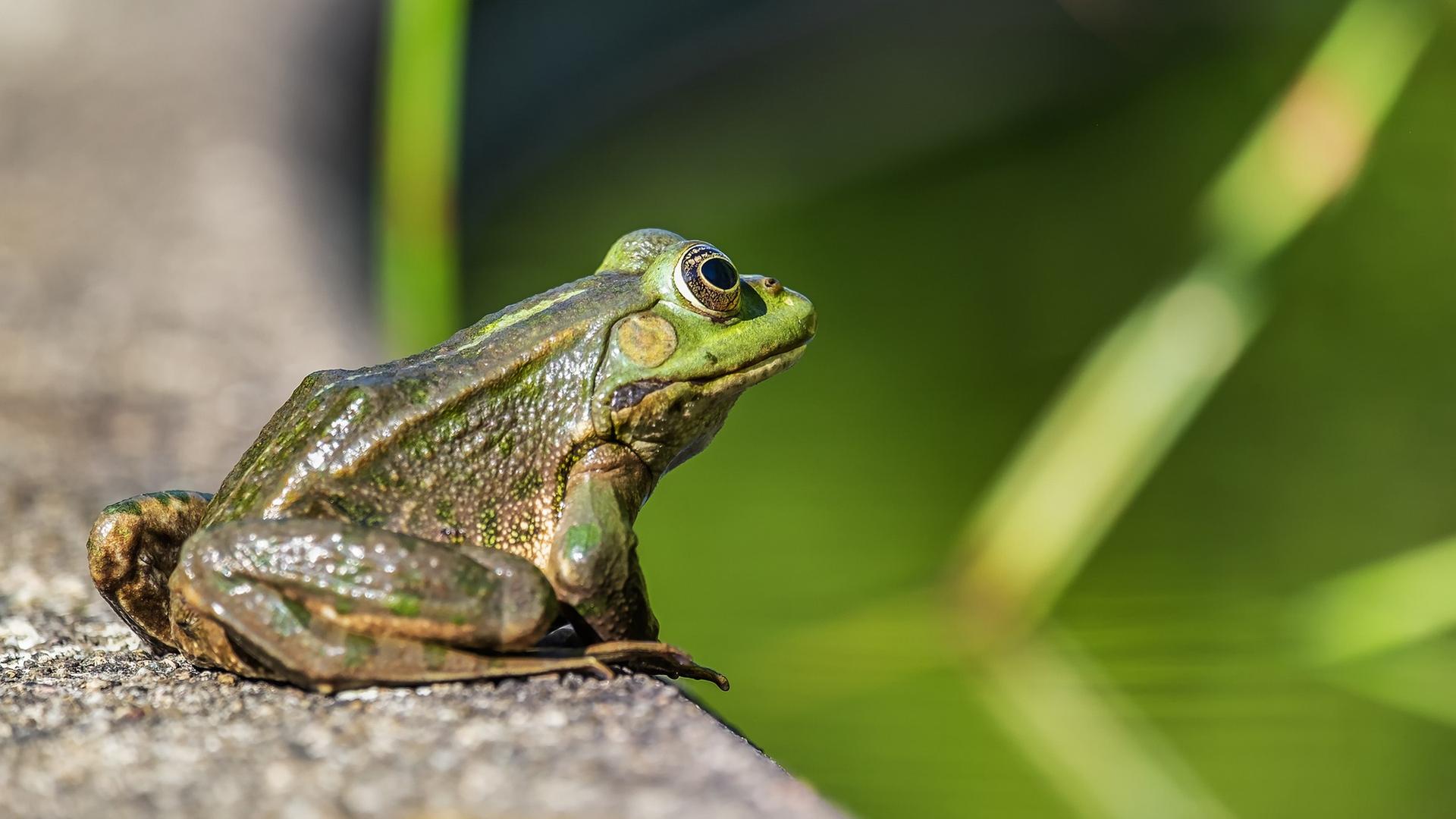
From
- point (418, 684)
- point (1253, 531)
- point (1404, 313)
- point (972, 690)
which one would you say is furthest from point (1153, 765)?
point (1404, 313)

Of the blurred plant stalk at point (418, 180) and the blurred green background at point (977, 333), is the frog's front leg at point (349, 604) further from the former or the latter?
the blurred plant stalk at point (418, 180)

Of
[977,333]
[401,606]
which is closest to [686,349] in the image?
[401,606]

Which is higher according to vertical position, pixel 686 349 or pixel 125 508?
pixel 686 349

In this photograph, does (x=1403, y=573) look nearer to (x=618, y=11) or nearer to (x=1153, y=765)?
(x=1153, y=765)

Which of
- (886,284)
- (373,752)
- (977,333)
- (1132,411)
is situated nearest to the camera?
(373,752)

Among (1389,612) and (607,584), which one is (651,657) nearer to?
(607,584)

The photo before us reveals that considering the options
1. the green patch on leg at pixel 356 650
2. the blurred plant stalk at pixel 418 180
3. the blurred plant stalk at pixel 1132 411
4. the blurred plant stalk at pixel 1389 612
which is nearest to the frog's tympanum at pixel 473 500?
the green patch on leg at pixel 356 650

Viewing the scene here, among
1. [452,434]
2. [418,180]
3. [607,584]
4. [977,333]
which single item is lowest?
[607,584]
